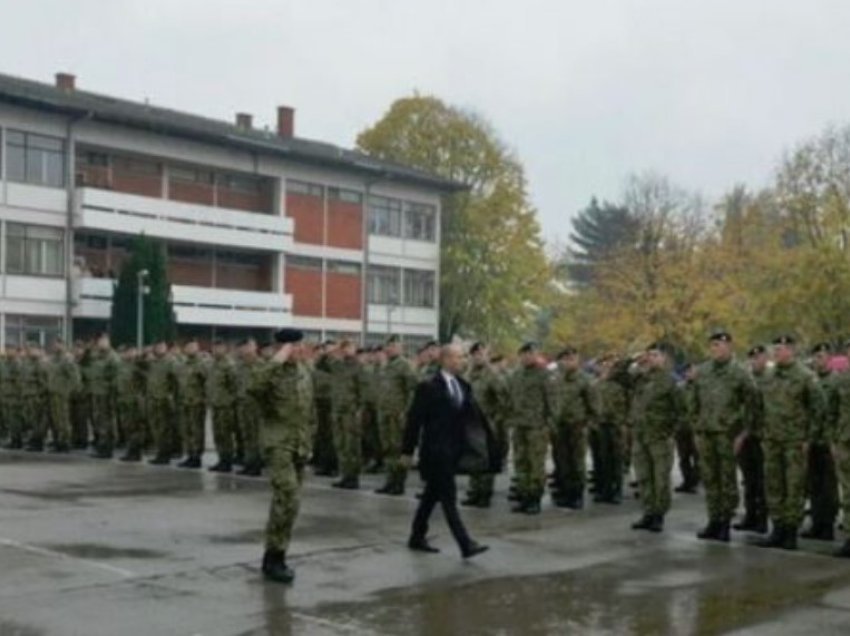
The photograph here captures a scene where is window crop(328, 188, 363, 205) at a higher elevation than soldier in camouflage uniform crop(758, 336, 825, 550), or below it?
higher

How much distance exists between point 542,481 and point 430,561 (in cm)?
365

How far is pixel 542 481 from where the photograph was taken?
14266 mm

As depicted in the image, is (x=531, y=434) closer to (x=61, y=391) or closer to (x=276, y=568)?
(x=276, y=568)

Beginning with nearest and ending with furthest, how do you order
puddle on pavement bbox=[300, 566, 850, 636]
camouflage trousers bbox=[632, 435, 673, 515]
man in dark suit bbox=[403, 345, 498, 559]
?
puddle on pavement bbox=[300, 566, 850, 636], man in dark suit bbox=[403, 345, 498, 559], camouflage trousers bbox=[632, 435, 673, 515]

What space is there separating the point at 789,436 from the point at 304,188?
45491 millimetres

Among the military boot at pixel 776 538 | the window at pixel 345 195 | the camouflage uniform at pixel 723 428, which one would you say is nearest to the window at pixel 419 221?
the window at pixel 345 195

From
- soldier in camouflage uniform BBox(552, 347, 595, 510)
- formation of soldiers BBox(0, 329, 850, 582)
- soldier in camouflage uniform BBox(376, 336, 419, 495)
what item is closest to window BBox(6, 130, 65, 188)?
formation of soldiers BBox(0, 329, 850, 582)

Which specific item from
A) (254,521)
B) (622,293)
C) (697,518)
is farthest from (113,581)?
(622,293)

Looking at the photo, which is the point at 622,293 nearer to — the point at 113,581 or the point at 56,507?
the point at 56,507

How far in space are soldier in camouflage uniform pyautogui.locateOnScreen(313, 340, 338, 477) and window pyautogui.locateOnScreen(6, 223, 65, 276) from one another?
28670 millimetres

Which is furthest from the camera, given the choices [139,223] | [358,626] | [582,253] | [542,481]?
[582,253]

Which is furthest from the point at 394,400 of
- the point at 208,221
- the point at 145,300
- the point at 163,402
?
the point at 208,221

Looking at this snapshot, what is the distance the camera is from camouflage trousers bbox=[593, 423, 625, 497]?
1598 centimetres

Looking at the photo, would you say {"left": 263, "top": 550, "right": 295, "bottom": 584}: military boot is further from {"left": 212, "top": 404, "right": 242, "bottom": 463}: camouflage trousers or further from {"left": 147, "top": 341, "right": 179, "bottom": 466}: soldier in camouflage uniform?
{"left": 147, "top": 341, "right": 179, "bottom": 466}: soldier in camouflage uniform
